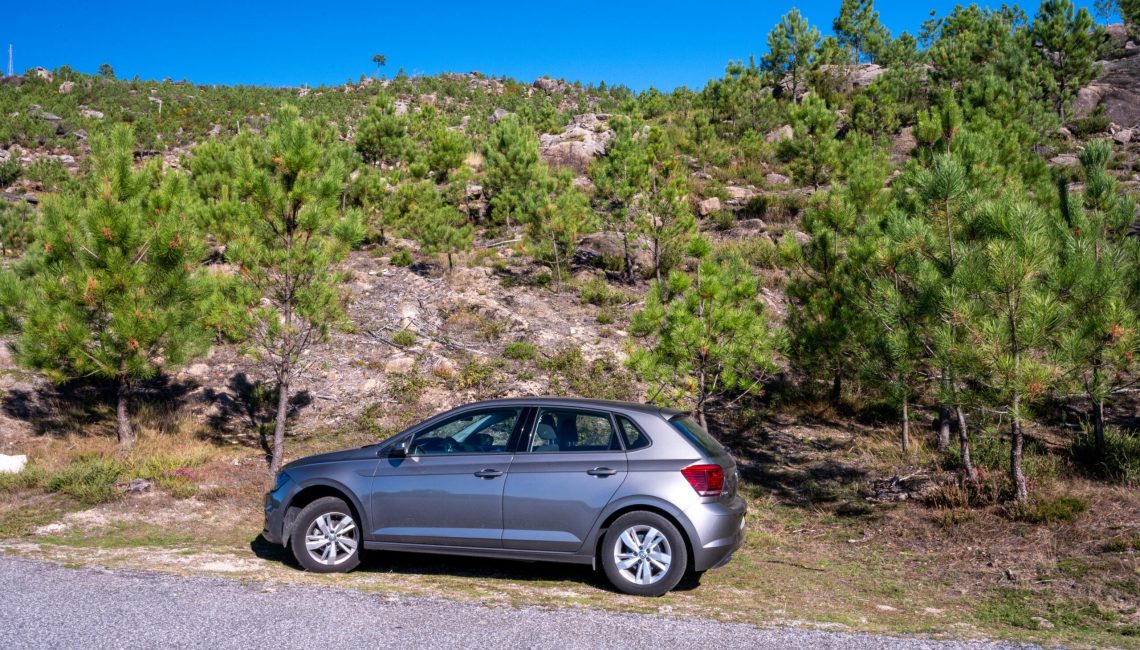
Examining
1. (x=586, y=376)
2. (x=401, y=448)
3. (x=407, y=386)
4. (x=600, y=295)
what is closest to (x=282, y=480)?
(x=401, y=448)

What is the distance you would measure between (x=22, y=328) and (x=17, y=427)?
94.5 inches

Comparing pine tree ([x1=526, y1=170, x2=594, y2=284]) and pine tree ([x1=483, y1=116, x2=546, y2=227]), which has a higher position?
pine tree ([x1=483, y1=116, x2=546, y2=227])

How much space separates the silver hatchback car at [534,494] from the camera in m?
5.90

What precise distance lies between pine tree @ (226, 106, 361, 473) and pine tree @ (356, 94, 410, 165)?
582 inches

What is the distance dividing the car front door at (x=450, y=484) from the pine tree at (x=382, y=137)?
20473 mm

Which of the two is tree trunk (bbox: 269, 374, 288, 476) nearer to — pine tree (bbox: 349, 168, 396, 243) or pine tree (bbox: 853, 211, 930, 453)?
pine tree (bbox: 853, 211, 930, 453)

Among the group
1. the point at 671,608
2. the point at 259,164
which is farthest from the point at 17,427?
the point at 671,608

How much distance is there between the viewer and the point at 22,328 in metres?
10.8

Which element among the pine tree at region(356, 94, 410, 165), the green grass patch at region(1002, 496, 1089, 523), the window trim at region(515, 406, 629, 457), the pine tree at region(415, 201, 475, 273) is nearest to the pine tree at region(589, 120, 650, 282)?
the pine tree at region(415, 201, 475, 273)

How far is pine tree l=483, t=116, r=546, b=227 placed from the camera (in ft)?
77.9

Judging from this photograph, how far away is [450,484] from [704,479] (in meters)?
2.09

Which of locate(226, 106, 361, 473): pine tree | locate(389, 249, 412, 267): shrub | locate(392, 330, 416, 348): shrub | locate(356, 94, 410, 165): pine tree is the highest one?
locate(356, 94, 410, 165): pine tree

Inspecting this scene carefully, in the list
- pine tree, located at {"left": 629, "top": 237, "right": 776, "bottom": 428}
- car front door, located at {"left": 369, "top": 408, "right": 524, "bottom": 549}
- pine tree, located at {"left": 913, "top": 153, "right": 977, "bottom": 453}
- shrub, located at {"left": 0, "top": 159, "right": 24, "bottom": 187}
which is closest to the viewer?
car front door, located at {"left": 369, "top": 408, "right": 524, "bottom": 549}

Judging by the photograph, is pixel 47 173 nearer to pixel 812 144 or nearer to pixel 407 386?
pixel 407 386
